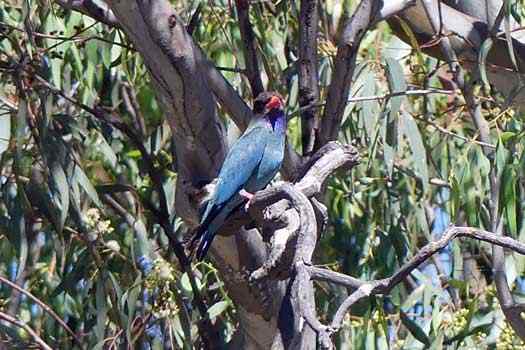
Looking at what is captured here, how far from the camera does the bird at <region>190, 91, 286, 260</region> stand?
10.1 feet

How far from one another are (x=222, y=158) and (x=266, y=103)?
1.64ft

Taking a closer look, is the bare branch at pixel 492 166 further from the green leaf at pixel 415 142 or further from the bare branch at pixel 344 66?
the bare branch at pixel 344 66

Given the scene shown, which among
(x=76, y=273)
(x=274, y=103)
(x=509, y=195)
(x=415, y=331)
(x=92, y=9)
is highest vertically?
(x=92, y=9)

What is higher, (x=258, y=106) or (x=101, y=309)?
(x=258, y=106)

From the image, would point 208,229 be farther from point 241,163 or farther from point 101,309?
point 101,309

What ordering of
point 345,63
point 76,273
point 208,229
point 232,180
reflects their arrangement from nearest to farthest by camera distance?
1. point 208,229
2. point 345,63
3. point 232,180
4. point 76,273

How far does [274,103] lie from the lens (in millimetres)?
3498

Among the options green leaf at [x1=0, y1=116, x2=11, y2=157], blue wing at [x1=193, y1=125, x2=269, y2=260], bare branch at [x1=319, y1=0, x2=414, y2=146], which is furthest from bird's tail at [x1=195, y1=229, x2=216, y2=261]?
green leaf at [x1=0, y1=116, x2=11, y2=157]

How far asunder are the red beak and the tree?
0.30 feet

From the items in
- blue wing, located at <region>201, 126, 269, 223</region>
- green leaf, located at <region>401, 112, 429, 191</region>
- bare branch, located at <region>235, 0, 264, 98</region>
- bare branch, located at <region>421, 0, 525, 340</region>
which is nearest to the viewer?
blue wing, located at <region>201, 126, 269, 223</region>

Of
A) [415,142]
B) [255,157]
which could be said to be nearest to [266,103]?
[255,157]

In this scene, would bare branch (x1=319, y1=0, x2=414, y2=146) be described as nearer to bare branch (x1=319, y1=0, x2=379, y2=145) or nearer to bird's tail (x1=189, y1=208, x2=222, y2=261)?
bare branch (x1=319, y1=0, x2=379, y2=145)

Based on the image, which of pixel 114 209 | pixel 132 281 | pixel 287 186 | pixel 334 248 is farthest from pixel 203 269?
pixel 287 186

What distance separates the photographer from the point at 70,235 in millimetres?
3924
